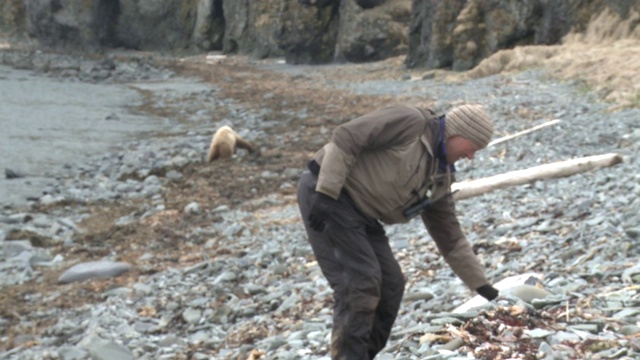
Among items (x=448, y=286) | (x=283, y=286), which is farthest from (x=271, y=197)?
(x=448, y=286)

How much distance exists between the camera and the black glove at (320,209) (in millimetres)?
5527

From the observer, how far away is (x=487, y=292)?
6.31 metres

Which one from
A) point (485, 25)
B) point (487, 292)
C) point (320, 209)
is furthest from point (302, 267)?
point (485, 25)

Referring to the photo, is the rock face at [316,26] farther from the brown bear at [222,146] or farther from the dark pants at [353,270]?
the dark pants at [353,270]

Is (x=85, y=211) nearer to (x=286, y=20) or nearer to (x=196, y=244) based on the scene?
(x=196, y=244)

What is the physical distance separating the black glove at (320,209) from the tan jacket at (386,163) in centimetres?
7

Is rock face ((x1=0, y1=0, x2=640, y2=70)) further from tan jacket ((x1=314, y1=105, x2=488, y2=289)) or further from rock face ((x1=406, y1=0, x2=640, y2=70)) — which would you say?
tan jacket ((x1=314, y1=105, x2=488, y2=289))

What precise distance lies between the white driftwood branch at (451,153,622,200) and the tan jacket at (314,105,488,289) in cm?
599

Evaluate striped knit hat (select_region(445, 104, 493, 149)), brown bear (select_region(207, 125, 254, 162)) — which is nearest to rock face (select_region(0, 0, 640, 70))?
brown bear (select_region(207, 125, 254, 162))

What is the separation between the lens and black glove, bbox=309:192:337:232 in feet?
18.1

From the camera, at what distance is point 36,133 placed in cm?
2327

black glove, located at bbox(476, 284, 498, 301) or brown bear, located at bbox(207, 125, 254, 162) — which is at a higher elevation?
black glove, located at bbox(476, 284, 498, 301)

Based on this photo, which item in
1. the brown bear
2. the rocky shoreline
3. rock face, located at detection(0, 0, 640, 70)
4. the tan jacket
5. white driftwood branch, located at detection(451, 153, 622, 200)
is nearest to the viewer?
the tan jacket

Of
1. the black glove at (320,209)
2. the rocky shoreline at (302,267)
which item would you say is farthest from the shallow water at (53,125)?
the black glove at (320,209)
